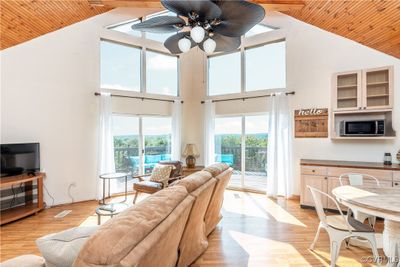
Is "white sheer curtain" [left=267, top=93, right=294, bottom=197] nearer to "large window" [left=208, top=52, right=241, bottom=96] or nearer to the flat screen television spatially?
"large window" [left=208, top=52, right=241, bottom=96]

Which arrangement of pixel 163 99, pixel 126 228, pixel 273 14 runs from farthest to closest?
pixel 163 99, pixel 273 14, pixel 126 228

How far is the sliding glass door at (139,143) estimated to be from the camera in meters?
5.35

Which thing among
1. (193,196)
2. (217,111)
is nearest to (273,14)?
(217,111)

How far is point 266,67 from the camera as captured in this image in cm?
546

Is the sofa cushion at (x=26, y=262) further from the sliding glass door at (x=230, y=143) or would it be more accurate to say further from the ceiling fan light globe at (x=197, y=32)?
the sliding glass door at (x=230, y=143)

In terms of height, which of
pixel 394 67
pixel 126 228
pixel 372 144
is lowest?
pixel 126 228

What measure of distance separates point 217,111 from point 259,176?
6.19ft

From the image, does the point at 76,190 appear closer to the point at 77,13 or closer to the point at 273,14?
the point at 77,13

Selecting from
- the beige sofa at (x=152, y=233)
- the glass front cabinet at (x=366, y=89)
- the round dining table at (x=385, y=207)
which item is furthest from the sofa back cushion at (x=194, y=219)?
the glass front cabinet at (x=366, y=89)

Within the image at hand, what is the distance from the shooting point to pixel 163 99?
595cm

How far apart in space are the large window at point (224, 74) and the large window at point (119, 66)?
6.19ft

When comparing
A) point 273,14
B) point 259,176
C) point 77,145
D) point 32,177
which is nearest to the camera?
point 32,177

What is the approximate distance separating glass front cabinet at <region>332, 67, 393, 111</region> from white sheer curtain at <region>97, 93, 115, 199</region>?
4.45 metres

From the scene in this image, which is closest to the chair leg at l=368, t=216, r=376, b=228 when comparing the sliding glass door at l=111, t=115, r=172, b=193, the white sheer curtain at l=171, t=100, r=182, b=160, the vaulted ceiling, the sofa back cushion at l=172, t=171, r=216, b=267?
the sofa back cushion at l=172, t=171, r=216, b=267
